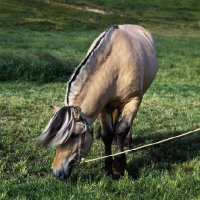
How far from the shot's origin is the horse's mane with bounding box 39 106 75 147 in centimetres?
438

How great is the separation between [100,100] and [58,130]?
82cm

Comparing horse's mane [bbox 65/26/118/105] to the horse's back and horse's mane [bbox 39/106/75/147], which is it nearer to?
horse's mane [bbox 39/106/75/147]

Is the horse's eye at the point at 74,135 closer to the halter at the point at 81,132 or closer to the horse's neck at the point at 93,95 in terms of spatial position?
the halter at the point at 81,132

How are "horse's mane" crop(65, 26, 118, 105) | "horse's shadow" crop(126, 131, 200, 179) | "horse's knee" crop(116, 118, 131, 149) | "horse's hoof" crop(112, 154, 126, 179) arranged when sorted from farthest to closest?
"horse's shadow" crop(126, 131, 200, 179) → "horse's knee" crop(116, 118, 131, 149) → "horse's hoof" crop(112, 154, 126, 179) → "horse's mane" crop(65, 26, 118, 105)

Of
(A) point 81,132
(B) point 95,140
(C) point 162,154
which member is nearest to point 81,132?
(A) point 81,132

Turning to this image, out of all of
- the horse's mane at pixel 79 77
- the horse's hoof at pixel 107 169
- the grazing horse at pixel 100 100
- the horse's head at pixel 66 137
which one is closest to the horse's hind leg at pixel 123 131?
the grazing horse at pixel 100 100

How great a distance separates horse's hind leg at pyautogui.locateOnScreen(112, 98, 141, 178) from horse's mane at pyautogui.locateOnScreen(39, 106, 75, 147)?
108 centimetres

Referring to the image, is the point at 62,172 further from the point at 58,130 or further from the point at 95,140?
the point at 95,140

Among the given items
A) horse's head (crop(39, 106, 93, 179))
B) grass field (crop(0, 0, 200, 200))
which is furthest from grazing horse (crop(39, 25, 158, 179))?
grass field (crop(0, 0, 200, 200))

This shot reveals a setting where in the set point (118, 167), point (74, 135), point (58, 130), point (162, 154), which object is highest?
point (58, 130)

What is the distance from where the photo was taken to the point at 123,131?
5352 mm

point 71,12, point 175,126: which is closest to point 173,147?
point 175,126

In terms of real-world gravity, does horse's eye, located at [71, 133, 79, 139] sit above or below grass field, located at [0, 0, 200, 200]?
above

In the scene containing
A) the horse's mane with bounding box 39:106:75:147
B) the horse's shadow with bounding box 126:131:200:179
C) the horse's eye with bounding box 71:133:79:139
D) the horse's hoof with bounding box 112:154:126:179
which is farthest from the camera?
the horse's shadow with bounding box 126:131:200:179
